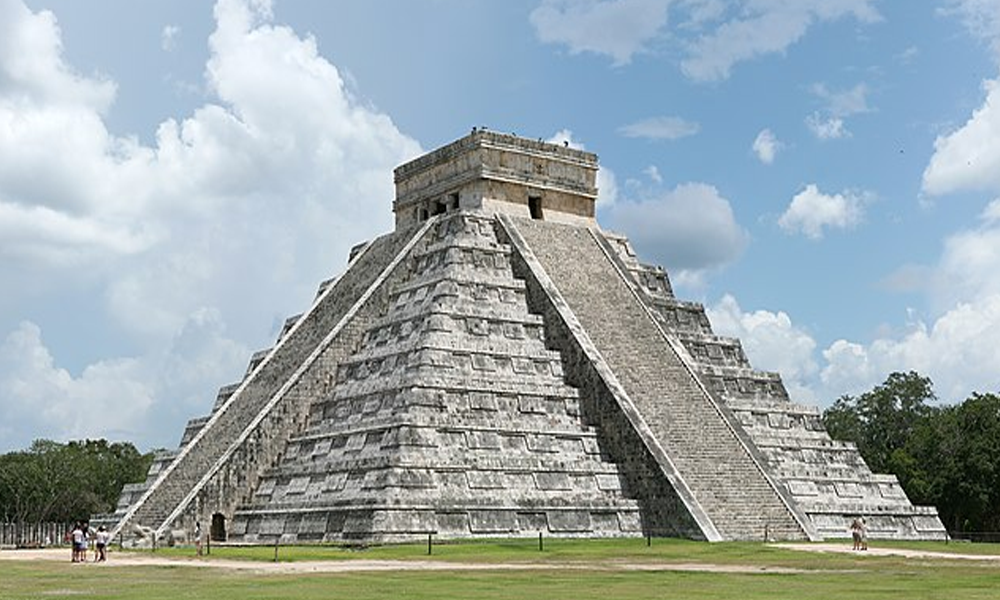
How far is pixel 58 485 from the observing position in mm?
64250

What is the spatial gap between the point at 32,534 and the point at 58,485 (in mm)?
22199

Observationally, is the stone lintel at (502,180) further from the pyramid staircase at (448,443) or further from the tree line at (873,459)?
the tree line at (873,459)

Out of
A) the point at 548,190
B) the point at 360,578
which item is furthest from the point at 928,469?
the point at 360,578

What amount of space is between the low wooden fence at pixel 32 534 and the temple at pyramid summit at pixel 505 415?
19.3 ft

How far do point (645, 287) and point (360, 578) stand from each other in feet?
74.8

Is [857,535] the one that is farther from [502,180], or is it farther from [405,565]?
[502,180]

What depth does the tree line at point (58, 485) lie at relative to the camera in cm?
6381

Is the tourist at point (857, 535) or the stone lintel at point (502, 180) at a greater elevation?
the stone lintel at point (502, 180)

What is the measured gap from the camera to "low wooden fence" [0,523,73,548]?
41969mm

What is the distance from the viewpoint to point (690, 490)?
30.9 metres

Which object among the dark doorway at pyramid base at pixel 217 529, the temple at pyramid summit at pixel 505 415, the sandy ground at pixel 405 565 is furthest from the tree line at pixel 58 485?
the sandy ground at pixel 405 565

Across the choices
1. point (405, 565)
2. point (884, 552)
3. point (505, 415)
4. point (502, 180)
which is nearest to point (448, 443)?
point (505, 415)

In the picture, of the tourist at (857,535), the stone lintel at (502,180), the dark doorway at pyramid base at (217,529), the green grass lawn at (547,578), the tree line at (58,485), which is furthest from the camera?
the tree line at (58,485)

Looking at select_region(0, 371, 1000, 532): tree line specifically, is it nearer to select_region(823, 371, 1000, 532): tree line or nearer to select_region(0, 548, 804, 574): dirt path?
select_region(823, 371, 1000, 532): tree line
